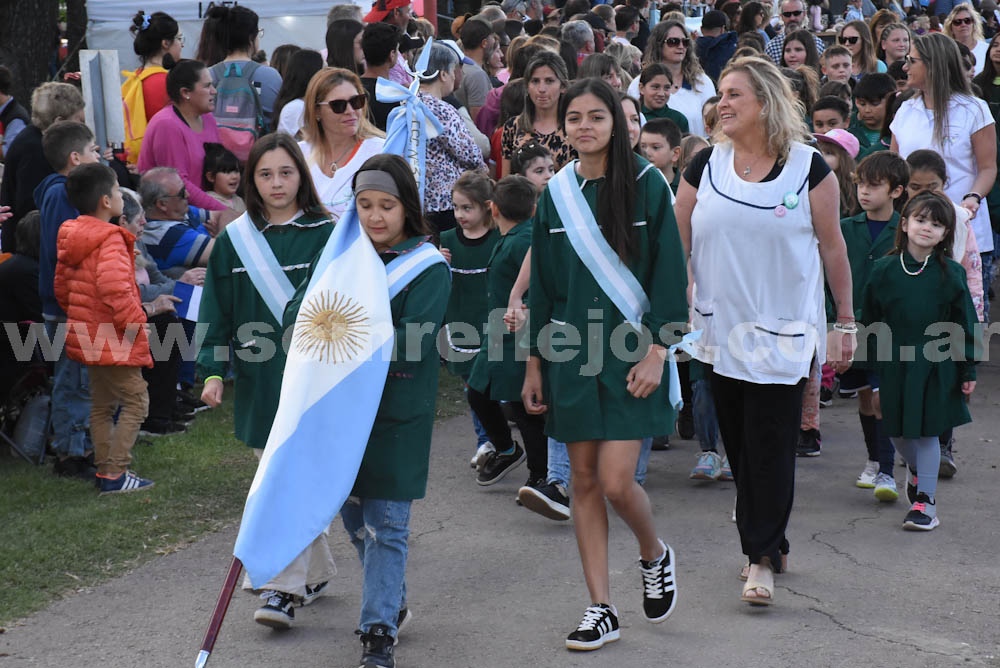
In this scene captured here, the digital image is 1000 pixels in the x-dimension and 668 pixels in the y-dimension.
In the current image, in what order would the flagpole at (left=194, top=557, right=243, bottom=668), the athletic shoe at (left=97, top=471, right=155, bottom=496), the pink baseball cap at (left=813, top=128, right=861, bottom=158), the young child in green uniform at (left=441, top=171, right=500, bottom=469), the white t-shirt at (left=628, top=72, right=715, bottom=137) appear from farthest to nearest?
the white t-shirt at (left=628, top=72, right=715, bottom=137) < the pink baseball cap at (left=813, top=128, right=861, bottom=158) < the young child in green uniform at (left=441, top=171, right=500, bottom=469) < the athletic shoe at (left=97, top=471, right=155, bottom=496) < the flagpole at (left=194, top=557, right=243, bottom=668)

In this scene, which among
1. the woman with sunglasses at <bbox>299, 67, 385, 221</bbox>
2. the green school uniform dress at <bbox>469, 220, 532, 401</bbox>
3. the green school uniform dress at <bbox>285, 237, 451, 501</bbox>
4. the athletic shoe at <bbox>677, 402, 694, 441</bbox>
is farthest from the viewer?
the athletic shoe at <bbox>677, 402, 694, 441</bbox>

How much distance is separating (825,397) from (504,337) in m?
3.21

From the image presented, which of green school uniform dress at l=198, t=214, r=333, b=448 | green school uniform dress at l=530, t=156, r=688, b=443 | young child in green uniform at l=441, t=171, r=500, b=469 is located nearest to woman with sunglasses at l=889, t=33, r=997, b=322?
young child in green uniform at l=441, t=171, r=500, b=469

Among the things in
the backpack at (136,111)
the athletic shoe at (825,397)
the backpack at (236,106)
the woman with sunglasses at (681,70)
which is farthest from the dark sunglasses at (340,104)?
the woman with sunglasses at (681,70)

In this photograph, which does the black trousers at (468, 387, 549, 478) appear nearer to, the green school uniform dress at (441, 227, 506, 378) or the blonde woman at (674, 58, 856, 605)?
the green school uniform dress at (441, 227, 506, 378)

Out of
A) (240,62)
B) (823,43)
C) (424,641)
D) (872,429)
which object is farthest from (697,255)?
(823,43)

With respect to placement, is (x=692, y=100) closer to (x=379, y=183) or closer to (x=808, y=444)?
(x=808, y=444)

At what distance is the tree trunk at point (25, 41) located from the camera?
48.1ft

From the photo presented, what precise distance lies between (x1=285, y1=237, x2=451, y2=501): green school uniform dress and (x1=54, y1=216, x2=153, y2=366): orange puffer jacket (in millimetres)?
2770

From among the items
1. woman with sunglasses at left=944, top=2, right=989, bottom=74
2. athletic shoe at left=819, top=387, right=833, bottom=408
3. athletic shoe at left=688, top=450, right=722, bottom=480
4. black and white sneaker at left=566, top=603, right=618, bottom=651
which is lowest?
athletic shoe at left=819, top=387, right=833, bottom=408

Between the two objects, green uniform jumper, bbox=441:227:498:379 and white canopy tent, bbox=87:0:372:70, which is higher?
white canopy tent, bbox=87:0:372:70

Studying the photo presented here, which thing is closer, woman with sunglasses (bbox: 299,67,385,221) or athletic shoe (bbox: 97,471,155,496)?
woman with sunglasses (bbox: 299,67,385,221)

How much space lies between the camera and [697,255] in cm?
526

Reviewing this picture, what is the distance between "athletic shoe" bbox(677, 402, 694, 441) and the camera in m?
8.24
